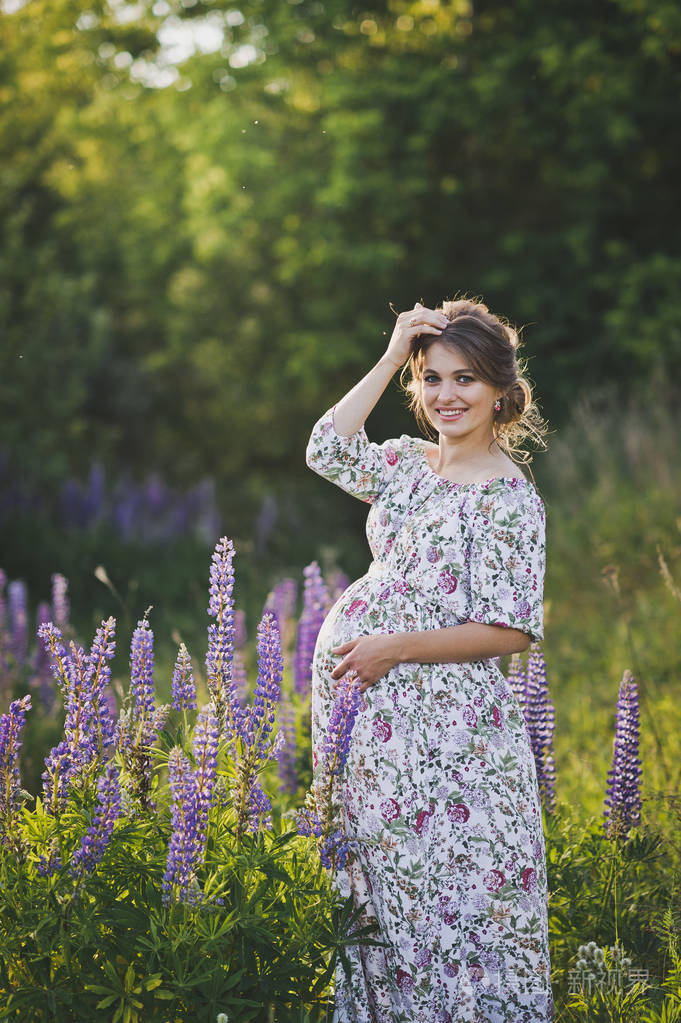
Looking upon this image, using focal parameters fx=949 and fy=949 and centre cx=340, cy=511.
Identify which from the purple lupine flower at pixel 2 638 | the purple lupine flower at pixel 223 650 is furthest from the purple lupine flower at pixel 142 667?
the purple lupine flower at pixel 2 638

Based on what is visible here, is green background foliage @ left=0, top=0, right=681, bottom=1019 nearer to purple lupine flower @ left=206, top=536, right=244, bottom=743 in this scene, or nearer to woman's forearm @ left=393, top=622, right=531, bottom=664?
woman's forearm @ left=393, top=622, right=531, bottom=664

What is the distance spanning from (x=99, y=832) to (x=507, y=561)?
51.3 inches

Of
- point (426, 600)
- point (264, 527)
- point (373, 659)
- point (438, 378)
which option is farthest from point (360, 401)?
point (264, 527)

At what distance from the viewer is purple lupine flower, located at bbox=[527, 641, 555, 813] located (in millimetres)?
3248

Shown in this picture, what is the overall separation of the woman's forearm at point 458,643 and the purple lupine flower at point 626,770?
713mm

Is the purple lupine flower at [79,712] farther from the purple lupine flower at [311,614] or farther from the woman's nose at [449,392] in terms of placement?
the purple lupine flower at [311,614]

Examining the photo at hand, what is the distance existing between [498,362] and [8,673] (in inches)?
116

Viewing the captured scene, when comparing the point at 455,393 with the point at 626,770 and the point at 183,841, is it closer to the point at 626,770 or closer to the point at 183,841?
the point at 626,770

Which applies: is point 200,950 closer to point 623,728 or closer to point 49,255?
point 623,728

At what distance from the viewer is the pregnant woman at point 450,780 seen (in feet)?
8.89

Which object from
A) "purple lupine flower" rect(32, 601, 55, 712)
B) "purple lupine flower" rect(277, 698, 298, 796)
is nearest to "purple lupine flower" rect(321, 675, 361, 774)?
"purple lupine flower" rect(277, 698, 298, 796)

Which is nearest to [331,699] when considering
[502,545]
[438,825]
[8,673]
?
[438,825]

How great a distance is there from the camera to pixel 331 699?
9.53ft

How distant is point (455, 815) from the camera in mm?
2736
